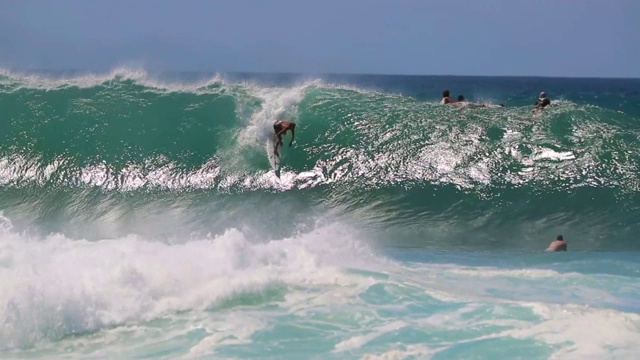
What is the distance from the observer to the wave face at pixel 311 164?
14.2 metres

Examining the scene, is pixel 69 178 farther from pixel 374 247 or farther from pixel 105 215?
pixel 374 247

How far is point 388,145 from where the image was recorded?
1683 cm

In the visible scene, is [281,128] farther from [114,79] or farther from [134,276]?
[134,276]

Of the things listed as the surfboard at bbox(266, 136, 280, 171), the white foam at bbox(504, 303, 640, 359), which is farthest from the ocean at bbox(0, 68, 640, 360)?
the surfboard at bbox(266, 136, 280, 171)

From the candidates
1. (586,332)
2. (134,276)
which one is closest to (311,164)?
(134,276)

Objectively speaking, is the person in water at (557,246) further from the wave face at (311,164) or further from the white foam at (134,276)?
the white foam at (134,276)

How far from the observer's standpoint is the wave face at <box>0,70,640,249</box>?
1420 centimetres

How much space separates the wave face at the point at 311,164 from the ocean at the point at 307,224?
0.05 metres

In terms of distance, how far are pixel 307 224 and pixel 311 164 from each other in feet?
8.63

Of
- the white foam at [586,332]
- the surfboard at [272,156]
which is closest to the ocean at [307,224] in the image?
the white foam at [586,332]

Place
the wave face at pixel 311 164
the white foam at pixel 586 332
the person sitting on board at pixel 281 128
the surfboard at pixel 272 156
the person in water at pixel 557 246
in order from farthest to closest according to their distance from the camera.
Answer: the person sitting on board at pixel 281 128 → the surfboard at pixel 272 156 → the wave face at pixel 311 164 → the person in water at pixel 557 246 → the white foam at pixel 586 332

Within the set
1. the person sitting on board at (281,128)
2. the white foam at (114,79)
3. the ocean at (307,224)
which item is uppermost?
the white foam at (114,79)

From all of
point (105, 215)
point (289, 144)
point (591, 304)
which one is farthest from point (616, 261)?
point (105, 215)

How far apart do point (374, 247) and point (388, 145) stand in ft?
15.6
